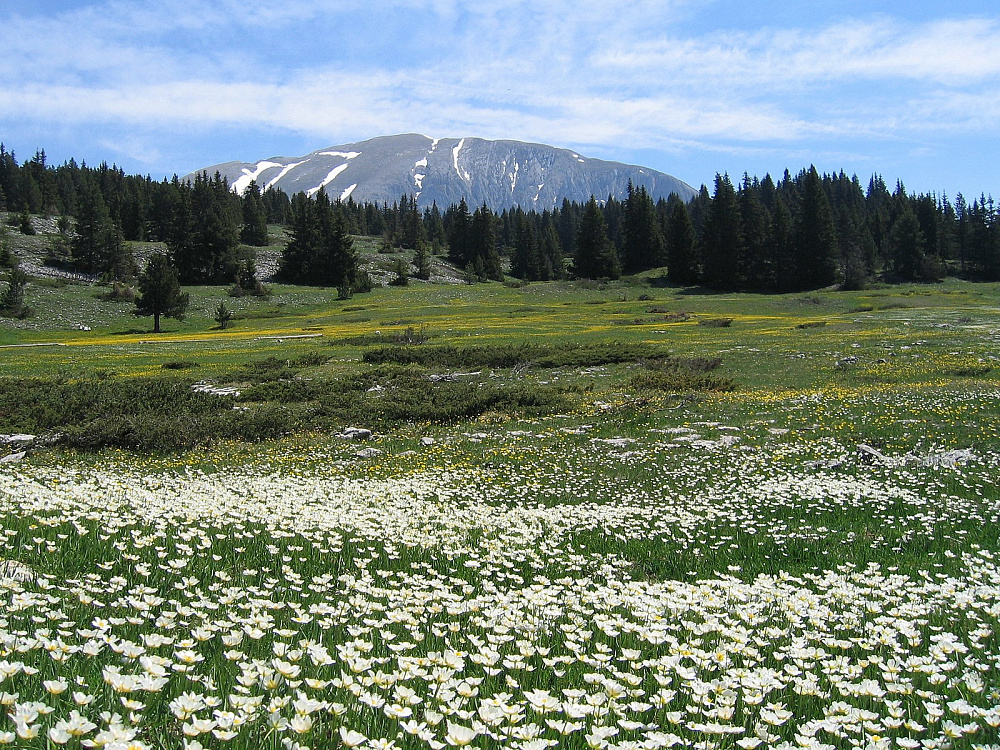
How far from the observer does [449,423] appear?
2125 cm

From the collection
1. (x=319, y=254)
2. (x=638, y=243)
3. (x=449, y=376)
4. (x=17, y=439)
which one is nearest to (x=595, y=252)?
(x=638, y=243)

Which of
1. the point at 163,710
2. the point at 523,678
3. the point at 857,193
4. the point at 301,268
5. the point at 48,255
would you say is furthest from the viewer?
the point at 857,193

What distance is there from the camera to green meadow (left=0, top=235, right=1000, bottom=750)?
356 cm

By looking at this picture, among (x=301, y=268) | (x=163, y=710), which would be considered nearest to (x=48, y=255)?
(x=301, y=268)

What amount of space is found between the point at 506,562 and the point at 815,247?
106093 mm

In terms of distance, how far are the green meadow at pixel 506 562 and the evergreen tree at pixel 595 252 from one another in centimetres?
9237

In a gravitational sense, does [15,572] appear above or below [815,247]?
below

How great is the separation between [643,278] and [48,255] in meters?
89.7

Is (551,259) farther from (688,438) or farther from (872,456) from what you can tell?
(872,456)

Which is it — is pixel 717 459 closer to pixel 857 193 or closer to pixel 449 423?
pixel 449 423

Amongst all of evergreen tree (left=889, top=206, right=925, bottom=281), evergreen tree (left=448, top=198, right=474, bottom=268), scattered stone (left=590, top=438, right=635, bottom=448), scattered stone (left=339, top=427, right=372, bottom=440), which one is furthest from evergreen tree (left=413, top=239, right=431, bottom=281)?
scattered stone (left=590, top=438, right=635, bottom=448)

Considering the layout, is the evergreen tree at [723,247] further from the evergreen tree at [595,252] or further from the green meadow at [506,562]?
the green meadow at [506,562]

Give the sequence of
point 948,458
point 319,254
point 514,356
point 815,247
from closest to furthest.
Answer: point 948,458 → point 514,356 → point 815,247 → point 319,254

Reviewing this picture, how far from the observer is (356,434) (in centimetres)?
1928
